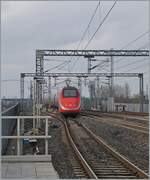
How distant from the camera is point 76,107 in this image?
38.1 m

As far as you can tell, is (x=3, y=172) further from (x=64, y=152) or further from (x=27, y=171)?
(x=64, y=152)

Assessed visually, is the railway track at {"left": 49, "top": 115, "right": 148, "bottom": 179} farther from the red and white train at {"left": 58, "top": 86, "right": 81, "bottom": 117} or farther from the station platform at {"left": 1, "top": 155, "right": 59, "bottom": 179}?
the red and white train at {"left": 58, "top": 86, "right": 81, "bottom": 117}

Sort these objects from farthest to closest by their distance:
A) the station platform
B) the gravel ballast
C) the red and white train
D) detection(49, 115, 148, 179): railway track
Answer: the red and white train → the gravel ballast → detection(49, 115, 148, 179): railway track → the station platform

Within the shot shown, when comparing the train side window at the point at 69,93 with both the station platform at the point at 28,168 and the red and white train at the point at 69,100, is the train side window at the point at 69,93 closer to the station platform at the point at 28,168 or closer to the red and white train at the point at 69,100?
the red and white train at the point at 69,100

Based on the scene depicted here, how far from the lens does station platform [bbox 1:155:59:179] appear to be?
28.6 ft

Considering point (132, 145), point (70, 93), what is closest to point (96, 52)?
point (70, 93)

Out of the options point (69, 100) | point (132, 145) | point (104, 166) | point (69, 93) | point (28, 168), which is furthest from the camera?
point (69, 93)

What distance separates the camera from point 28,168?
9523 millimetres

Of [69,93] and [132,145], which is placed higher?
[69,93]

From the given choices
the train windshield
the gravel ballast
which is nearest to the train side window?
the train windshield

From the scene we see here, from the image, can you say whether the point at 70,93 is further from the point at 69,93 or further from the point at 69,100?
the point at 69,100

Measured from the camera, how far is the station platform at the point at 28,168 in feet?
28.6

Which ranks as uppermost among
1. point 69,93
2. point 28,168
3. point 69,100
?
point 69,93

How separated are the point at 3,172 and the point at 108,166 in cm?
391
